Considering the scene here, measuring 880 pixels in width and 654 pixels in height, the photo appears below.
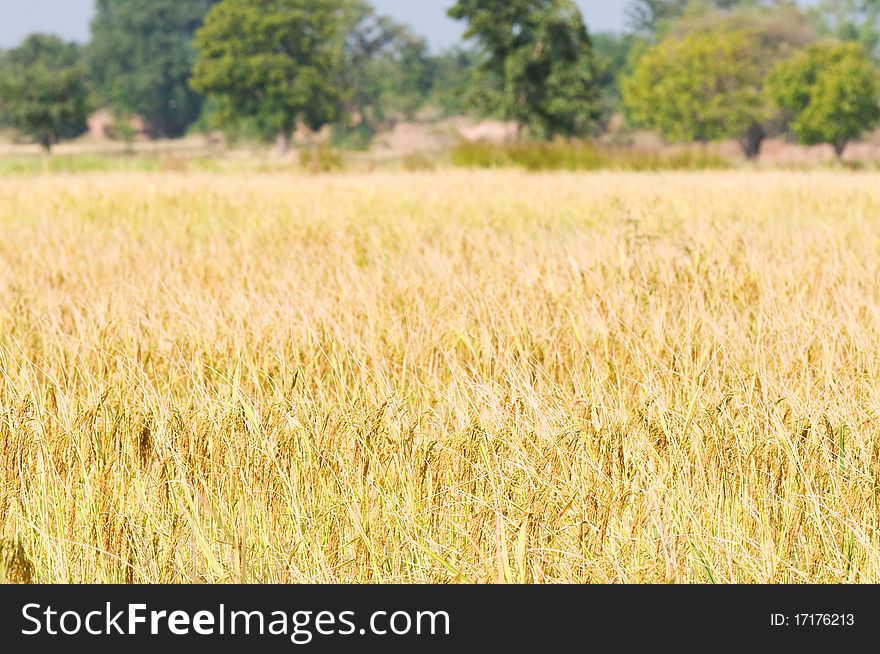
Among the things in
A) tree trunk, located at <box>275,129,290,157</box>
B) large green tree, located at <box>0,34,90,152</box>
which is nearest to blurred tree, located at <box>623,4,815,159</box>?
tree trunk, located at <box>275,129,290,157</box>

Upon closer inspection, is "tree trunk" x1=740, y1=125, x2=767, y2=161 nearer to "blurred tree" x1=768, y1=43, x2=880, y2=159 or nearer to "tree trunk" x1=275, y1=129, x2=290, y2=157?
"blurred tree" x1=768, y1=43, x2=880, y2=159

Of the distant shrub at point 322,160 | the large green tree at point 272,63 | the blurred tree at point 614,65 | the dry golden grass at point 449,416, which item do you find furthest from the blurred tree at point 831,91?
the dry golden grass at point 449,416

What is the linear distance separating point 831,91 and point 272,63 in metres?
27.3

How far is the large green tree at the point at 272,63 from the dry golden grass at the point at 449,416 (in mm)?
47545

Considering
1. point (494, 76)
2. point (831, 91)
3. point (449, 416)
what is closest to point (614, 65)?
point (831, 91)

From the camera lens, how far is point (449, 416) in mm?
2652

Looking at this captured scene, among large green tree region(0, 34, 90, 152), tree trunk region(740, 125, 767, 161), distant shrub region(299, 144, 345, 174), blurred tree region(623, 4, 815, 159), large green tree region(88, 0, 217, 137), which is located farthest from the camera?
large green tree region(88, 0, 217, 137)

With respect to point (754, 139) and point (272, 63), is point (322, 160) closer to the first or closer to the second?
point (272, 63)

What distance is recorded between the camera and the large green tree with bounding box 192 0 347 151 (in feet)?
167

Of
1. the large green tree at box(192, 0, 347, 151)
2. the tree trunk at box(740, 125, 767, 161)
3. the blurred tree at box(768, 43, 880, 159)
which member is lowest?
the tree trunk at box(740, 125, 767, 161)

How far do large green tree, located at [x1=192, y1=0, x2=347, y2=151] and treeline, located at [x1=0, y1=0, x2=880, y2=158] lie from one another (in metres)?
0.10

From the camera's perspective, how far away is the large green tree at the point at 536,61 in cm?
3195

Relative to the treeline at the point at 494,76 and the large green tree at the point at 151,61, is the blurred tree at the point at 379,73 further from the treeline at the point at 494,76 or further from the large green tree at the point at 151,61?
the large green tree at the point at 151,61

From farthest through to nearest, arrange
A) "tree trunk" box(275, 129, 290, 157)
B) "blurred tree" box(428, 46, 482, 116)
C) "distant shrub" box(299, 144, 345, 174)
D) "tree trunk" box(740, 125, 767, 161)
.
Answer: "blurred tree" box(428, 46, 482, 116) → "tree trunk" box(275, 129, 290, 157) → "tree trunk" box(740, 125, 767, 161) → "distant shrub" box(299, 144, 345, 174)
